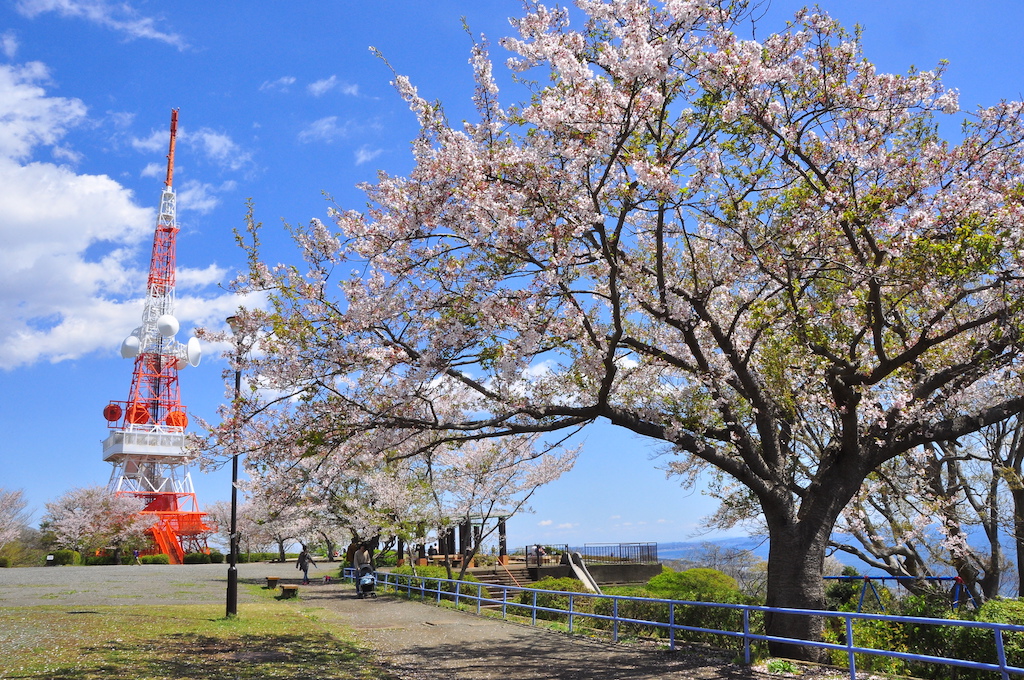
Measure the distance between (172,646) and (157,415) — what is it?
7338cm

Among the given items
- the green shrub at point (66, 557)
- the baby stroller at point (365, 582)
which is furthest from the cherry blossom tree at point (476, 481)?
the green shrub at point (66, 557)

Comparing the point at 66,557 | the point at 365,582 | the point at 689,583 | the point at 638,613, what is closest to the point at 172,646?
the point at 638,613

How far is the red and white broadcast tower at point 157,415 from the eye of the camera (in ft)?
248

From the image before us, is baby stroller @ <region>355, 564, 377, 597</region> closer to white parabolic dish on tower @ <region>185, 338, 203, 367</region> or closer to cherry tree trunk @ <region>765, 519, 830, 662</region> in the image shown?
cherry tree trunk @ <region>765, 519, 830, 662</region>

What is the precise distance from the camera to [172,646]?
13609 mm

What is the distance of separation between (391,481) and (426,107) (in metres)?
23.8

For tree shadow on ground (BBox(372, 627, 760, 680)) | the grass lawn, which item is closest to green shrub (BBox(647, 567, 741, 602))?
tree shadow on ground (BBox(372, 627, 760, 680))

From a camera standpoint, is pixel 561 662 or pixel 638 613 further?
pixel 638 613

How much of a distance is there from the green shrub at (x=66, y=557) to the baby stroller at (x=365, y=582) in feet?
150

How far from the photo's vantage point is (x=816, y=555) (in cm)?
1155

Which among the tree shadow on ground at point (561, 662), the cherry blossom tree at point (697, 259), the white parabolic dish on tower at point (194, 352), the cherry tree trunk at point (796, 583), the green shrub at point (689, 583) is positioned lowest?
the green shrub at point (689, 583)

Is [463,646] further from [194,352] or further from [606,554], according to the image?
[194,352]

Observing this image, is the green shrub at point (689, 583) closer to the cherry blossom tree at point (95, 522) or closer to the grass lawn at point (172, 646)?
the grass lawn at point (172, 646)

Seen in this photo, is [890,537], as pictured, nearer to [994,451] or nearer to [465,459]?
[994,451]
